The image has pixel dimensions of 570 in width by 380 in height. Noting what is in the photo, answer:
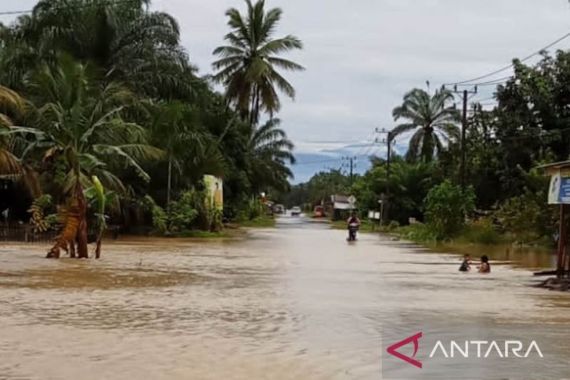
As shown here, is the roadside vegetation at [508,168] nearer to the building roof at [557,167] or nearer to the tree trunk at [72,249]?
the building roof at [557,167]

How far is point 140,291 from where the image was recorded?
15.8 meters

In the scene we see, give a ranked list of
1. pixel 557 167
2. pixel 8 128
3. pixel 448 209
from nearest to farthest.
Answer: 1. pixel 557 167
2. pixel 8 128
3. pixel 448 209

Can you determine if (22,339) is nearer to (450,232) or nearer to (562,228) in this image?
(562,228)

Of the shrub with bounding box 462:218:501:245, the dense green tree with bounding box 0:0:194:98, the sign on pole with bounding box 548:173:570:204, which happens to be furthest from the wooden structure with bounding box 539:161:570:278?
the dense green tree with bounding box 0:0:194:98

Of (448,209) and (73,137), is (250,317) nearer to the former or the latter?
(73,137)

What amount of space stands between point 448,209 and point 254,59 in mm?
16006

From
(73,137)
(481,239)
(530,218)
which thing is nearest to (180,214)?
(481,239)

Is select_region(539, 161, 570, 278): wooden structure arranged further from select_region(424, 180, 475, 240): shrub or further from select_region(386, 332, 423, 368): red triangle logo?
select_region(424, 180, 475, 240): shrub

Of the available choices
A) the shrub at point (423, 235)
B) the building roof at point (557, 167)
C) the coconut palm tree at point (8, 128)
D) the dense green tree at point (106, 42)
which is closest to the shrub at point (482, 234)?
the shrub at point (423, 235)

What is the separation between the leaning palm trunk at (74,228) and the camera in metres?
23.8

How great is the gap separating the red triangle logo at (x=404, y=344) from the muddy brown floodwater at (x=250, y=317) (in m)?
0.16

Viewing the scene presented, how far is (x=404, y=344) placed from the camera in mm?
10000

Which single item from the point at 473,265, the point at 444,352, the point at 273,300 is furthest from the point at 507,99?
the point at 444,352

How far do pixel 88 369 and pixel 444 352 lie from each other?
395 centimetres
